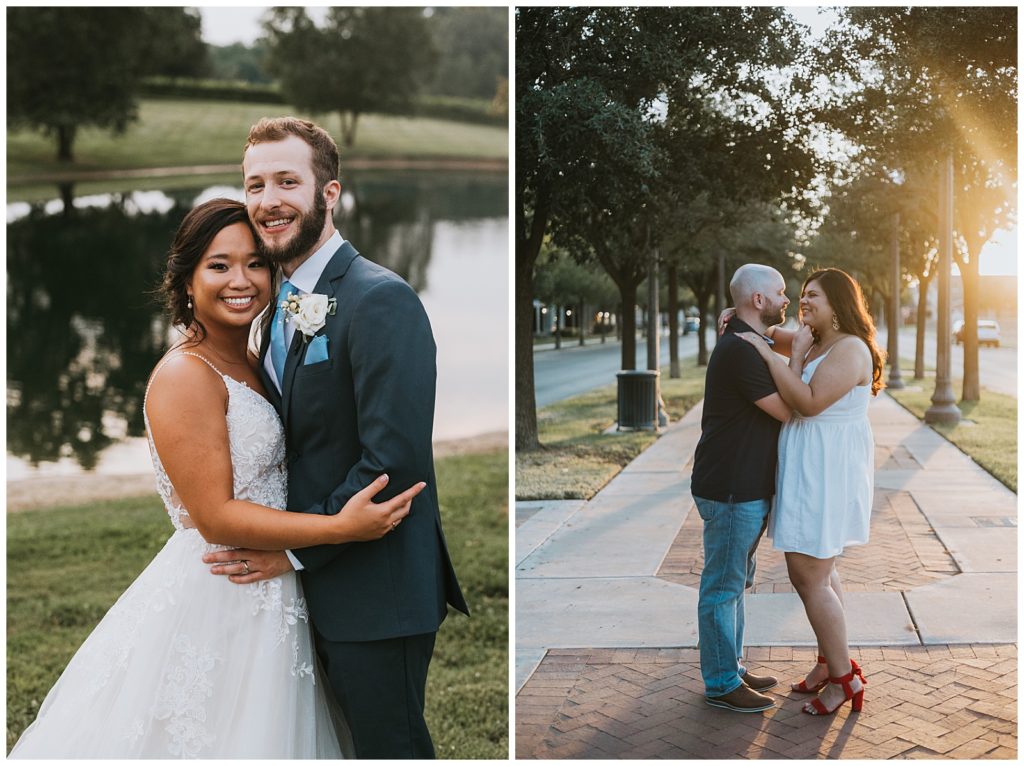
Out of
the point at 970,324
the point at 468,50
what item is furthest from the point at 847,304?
the point at 468,50

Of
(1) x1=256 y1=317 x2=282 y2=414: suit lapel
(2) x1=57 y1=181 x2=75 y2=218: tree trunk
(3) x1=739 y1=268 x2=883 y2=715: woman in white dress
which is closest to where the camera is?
(1) x1=256 y1=317 x2=282 y2=414: suit lapel

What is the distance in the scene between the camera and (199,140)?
318 inches

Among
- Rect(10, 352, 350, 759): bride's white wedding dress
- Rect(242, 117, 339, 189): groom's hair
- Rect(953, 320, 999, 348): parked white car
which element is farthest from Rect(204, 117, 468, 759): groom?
Rect(953, 320, 999, 348): parked white car

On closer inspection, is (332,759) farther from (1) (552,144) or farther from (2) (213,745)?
(1) (552,144)

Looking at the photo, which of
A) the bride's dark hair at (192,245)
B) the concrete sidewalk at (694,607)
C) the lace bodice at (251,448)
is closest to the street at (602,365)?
the concrete sidewalk at (694,607)

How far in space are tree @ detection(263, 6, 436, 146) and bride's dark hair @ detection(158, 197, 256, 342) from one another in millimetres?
4606

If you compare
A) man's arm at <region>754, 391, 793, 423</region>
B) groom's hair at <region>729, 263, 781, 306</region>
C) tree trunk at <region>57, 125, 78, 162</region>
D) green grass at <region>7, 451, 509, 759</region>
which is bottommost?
green grass at <region>7, 451, 509, 759</region>

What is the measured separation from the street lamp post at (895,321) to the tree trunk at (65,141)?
6107 mm

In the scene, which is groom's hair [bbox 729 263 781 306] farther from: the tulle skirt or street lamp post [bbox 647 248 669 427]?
the tulle skirt

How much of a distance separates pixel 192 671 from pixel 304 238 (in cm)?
121

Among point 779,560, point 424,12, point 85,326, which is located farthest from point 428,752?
point 85,326

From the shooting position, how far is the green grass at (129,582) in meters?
4.53

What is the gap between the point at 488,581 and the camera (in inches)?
249

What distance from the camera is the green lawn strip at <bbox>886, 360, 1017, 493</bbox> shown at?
3977 mm
